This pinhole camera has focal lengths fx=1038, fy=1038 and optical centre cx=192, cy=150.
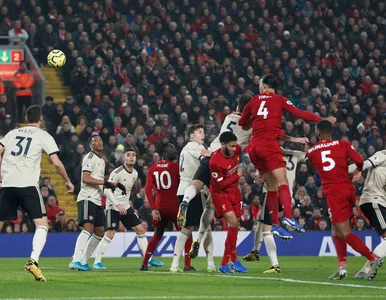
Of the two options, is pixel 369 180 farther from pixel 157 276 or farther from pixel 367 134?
pixel 367 134

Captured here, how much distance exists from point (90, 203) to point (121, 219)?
1.01m

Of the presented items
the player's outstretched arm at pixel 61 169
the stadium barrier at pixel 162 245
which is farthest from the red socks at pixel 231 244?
the stadium barrier at pixel 162 245

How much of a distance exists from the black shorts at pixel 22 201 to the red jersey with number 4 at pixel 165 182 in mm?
4067

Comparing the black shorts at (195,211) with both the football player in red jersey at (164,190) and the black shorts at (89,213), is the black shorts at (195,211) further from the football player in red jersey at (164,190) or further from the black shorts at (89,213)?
the black shorts at (89,213)

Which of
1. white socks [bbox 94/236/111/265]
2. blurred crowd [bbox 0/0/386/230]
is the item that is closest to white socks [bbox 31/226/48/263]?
white socks [bbox 94/236/111/265]

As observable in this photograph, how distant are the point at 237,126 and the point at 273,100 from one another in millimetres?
1465

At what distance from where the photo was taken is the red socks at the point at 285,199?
597 inches

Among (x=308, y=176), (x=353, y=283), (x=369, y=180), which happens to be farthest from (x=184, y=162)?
(x=308, y=176)

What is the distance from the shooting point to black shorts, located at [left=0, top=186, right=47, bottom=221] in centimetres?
1371

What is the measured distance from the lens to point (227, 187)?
52.4ft

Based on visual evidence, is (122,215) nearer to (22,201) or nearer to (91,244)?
(91,244)

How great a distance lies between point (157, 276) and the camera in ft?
49.6

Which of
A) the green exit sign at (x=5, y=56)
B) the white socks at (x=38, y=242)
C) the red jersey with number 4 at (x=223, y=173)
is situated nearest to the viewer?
the white socks at (x=38, y=242)

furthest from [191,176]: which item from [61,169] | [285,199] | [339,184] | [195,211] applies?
[61,169]
